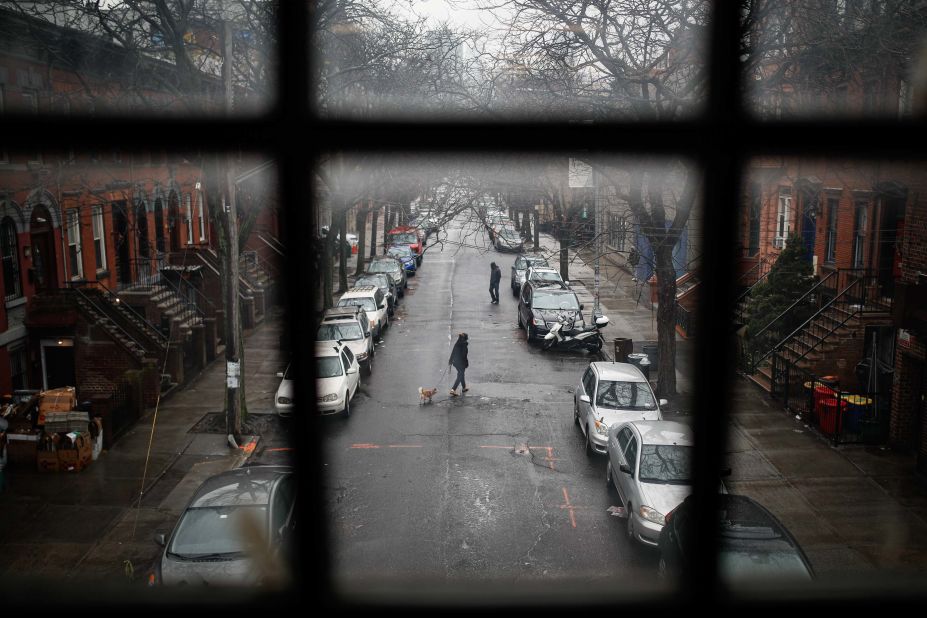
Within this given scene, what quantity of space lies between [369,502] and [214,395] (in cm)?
647

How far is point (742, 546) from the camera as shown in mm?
Answer: 6574

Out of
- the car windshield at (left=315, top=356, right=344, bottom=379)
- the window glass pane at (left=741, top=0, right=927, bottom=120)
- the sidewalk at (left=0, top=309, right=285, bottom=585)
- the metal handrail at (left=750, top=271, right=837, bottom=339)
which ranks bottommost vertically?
the sidewalk at (left=0, top=309, right=285, bottom=585)

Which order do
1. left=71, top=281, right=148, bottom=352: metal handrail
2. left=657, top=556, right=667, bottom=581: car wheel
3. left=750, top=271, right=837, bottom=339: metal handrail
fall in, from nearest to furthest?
left=657, top=556, right=667, bottom=581: car wheel < left=71, top=281, right=148, bottom=352: metal handrail < left=750, top=271, right=837, bottom=339: metal handrail

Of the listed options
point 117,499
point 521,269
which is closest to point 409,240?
point 521,269

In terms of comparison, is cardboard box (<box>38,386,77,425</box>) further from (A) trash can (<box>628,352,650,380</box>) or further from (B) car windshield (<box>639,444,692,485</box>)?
(A) trash can (<box>628,352,650,380</box>)

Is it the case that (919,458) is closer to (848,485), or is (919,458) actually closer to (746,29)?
(848,485)

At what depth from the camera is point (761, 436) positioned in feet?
39.0

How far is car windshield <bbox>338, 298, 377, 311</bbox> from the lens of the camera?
21109 mm

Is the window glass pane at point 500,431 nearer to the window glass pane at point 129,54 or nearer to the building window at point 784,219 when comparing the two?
the window glass pane at point 129,54

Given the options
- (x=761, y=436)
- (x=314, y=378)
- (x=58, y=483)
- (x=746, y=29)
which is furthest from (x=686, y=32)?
(x=58, y=483)

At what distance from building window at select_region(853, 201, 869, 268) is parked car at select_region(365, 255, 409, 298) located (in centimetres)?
1575

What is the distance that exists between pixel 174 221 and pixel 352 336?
23.6 feet

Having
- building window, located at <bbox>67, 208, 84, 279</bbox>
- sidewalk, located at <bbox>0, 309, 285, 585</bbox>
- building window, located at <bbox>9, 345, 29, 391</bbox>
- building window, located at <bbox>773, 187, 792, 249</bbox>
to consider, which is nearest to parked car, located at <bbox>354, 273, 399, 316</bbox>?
building window, located at <bbox>67, 208, 84, 279</bbox>

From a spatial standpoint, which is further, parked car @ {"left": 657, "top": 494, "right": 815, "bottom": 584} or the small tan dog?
the small tan dog
